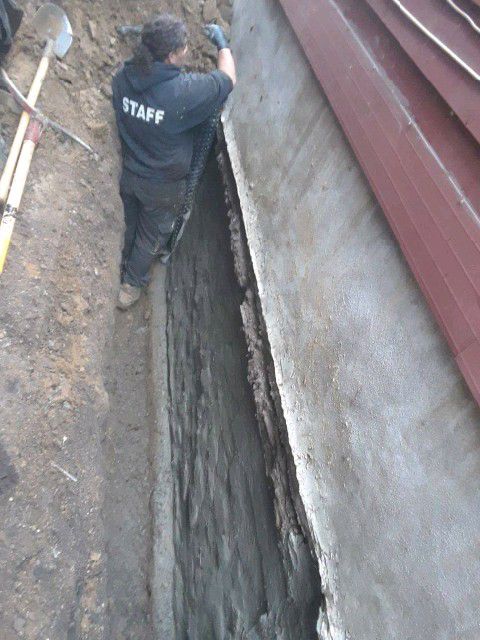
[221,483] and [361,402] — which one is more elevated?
[361,402]

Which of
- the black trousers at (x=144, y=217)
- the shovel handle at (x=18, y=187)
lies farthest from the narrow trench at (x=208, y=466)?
the shovel handle at (x=18, y=187)

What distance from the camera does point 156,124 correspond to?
2.60m

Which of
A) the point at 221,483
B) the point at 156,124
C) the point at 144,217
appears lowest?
the point at 221,483

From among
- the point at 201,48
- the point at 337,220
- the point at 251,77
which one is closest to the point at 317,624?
the point at 337,220

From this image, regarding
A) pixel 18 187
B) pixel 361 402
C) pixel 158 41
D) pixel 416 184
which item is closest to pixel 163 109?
pixel 158 41

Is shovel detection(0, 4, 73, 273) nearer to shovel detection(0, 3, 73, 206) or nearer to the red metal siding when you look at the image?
shovel detection(0, 3, 73, 206)

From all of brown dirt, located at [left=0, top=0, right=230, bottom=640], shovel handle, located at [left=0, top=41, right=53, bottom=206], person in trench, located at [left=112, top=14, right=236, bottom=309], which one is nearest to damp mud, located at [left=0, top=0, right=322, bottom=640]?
brown dirt, located at [left=0, top=0, right=230, bottom=640]

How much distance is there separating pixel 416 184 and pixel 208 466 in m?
1.95

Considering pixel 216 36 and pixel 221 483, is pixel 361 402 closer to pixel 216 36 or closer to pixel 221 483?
pixel 221 483

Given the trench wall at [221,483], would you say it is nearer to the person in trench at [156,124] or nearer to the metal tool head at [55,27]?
the person in trench at [156,124]

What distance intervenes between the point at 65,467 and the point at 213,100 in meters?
2.22

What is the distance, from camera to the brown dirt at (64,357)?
1.75 metres

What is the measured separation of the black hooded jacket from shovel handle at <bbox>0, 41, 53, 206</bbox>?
1.52 feet

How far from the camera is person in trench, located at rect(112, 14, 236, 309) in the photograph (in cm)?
238
